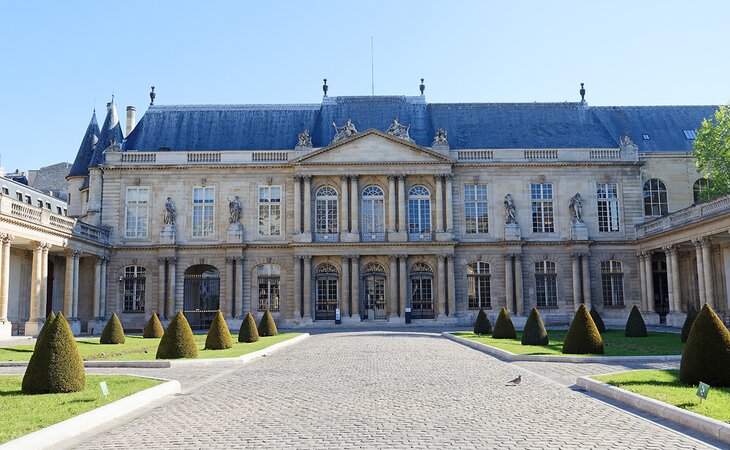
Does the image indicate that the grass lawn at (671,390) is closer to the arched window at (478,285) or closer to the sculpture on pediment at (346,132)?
the arched window at (478,285)

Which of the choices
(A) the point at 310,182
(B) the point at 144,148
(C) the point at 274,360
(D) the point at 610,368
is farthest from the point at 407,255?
(D) the point at 610,368

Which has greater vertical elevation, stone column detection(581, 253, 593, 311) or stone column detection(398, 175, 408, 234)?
stone column detection(398, 175, 408, 234)

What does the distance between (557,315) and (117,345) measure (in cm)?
2623

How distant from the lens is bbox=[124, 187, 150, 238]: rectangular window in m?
42.2

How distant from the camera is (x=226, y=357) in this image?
752 inches

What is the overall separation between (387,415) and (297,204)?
32.1 m

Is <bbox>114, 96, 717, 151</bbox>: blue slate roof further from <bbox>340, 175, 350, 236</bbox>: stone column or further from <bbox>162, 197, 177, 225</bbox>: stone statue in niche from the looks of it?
<bbox>162, 197, 177, 225</bbox>: stone statue in niche

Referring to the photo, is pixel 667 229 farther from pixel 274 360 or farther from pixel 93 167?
pixel 93 167

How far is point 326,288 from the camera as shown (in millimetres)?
42094

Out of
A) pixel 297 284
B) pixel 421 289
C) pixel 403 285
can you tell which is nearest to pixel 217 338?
pixel 297 284

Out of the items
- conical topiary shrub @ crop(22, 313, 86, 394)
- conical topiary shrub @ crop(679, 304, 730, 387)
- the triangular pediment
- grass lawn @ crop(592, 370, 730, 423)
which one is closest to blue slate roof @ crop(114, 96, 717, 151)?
the triangular pediment

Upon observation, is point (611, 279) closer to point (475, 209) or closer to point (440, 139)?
point (475, 209)

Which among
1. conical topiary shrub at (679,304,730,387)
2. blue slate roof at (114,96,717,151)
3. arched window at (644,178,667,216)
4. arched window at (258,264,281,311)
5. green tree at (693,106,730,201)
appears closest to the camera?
conical topiary shrub at (679,304,730,387)

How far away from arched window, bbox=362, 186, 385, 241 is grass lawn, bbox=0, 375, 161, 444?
28614 mm
